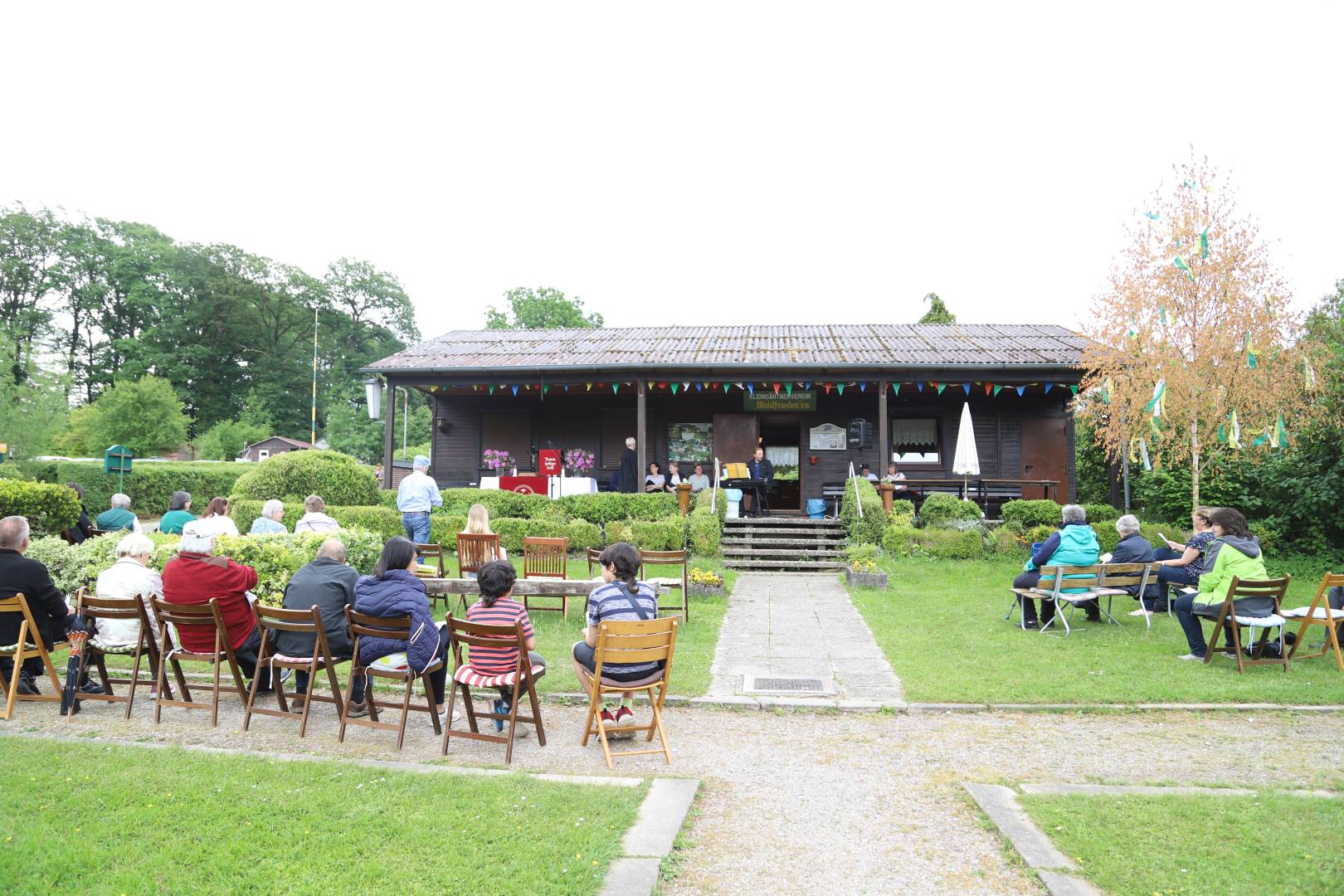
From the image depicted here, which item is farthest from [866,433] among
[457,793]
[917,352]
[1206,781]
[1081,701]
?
[457,793]

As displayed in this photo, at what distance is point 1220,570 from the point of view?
23.2ft

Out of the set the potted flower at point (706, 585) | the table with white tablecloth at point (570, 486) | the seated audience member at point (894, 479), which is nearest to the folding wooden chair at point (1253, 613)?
the potted flower at point (706, 585)

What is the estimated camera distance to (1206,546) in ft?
27.2

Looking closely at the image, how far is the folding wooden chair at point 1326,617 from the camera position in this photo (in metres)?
6.82

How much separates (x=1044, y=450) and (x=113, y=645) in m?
17.7

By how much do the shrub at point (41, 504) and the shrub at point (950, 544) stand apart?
41.9ft

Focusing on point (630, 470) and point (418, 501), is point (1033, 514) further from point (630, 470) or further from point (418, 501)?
point (418, 501)

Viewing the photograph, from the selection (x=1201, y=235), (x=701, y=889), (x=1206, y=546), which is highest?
(x=1201, y=235)

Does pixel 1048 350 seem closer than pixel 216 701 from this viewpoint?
No

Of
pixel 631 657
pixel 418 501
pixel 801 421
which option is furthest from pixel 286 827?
pixel 801 421

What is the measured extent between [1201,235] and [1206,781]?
1198 centimetres

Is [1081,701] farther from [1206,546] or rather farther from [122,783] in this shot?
[122,783]

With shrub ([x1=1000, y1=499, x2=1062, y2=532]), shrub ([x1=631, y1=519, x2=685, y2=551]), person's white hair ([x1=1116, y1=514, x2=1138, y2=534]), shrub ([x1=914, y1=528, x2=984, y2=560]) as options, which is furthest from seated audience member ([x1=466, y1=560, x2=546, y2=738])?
shrub ([x1=1000, y1=499, x2=1062, y2=532])

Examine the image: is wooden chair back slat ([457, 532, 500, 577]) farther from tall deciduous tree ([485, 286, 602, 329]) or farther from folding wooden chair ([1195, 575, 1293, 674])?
tall deciduous tree ([485, 286, 602, 329])
